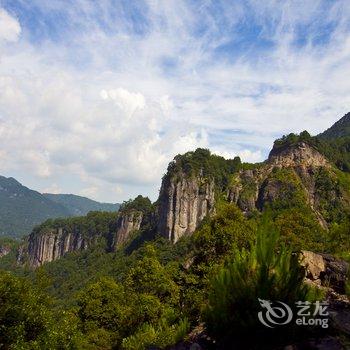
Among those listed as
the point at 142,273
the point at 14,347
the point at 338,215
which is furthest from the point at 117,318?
the point at 338,215

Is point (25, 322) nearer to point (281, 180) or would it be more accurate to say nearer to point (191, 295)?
point (191, 295)

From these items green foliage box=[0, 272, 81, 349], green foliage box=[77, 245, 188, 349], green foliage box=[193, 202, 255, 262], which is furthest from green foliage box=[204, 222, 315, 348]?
green foliage box=[193, 202, 255, 262]

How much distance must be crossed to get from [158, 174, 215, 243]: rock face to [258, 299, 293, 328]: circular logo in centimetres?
18052

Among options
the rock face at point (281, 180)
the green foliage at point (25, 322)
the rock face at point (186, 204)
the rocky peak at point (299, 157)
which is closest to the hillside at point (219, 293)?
the green foliage at point (25, 322)

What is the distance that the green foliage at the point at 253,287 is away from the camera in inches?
573

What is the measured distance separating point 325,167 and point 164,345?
169576mm

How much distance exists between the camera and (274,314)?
14.2 metres

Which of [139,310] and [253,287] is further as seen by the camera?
[139,310]

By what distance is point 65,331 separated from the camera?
104 feet

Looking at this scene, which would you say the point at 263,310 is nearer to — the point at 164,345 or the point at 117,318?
the point at 164,345

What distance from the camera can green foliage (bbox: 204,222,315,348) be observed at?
1456 cm

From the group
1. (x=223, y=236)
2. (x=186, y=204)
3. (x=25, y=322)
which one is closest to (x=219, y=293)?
(x=25, y=322)

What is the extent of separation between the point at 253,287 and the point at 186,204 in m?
181

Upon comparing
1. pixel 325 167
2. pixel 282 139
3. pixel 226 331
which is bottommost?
pixel 226 331
